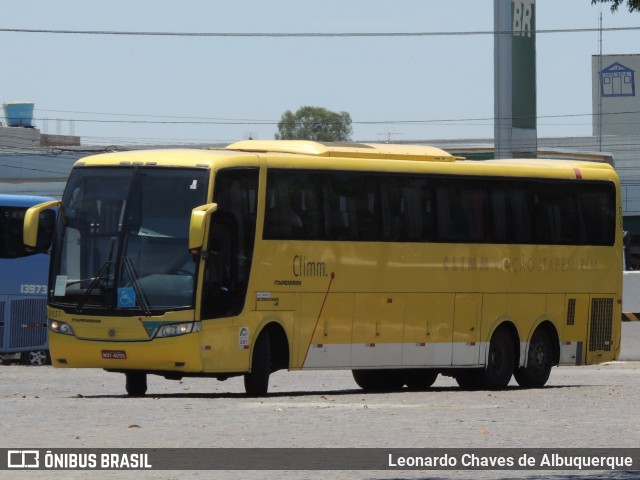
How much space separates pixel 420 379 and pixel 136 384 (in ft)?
18.3

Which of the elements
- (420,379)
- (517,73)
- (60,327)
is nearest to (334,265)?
(60,327)

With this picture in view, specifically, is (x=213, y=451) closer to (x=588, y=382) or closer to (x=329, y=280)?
(x=329, y=280)

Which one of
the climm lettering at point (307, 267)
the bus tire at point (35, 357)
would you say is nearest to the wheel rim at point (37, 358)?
the bus tire at point (35, 357)

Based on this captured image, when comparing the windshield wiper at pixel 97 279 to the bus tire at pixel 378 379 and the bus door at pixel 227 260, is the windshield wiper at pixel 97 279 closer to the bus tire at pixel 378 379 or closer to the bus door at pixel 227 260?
the bus door at pixel 227 260

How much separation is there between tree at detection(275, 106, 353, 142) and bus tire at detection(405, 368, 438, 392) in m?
135

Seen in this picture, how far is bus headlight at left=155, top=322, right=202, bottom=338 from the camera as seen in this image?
20.3 metres

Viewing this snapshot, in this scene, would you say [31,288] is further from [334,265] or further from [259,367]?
[259,367]

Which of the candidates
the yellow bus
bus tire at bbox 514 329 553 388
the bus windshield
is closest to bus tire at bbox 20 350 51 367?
the yellow bus

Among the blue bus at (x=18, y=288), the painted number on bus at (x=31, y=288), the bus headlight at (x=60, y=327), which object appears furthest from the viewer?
the painted number on bus at (x=31, y=288)

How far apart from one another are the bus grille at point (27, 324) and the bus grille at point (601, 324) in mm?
11704

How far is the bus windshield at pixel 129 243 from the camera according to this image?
2039 cm

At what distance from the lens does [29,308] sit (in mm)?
32594

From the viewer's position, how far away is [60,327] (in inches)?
826

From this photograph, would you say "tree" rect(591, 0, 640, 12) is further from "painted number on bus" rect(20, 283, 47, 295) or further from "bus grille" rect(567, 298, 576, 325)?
"painted number on bus" rect(20, 283, 47, 295)
